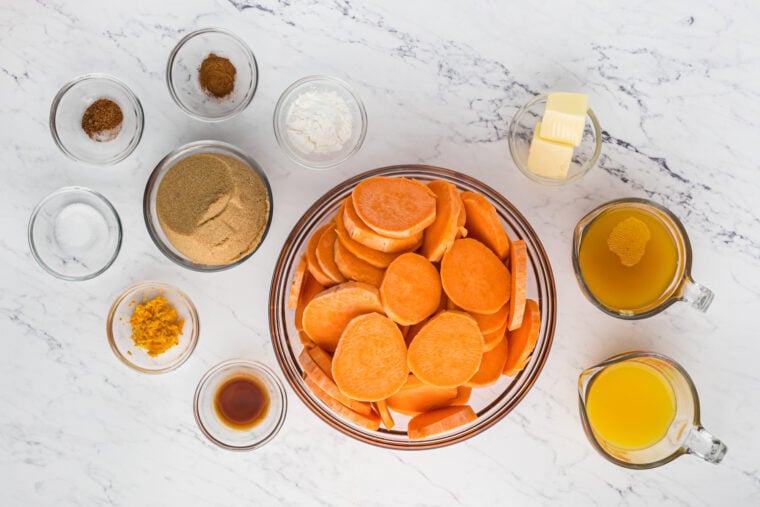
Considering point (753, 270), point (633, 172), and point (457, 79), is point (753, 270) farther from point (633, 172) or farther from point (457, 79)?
point (457, 79)

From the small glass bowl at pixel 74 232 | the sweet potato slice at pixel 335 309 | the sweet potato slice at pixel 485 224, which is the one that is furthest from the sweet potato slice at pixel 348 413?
the small glass bowl at pixel 74 232

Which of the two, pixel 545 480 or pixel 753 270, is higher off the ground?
pixel 753 270

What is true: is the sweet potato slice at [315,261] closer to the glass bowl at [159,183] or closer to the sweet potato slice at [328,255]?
the sweet potato slice at [328,255]

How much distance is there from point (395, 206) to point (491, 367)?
0.48m

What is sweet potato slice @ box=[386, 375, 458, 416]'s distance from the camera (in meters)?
1.50

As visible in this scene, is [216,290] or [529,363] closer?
[529,363]

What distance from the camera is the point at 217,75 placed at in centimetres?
168

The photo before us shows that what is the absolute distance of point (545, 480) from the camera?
1.75 meters

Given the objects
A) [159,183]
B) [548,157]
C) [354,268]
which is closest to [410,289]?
[354,268]

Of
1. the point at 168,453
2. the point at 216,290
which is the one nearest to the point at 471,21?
the point at 216,290

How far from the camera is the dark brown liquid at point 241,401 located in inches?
69.6

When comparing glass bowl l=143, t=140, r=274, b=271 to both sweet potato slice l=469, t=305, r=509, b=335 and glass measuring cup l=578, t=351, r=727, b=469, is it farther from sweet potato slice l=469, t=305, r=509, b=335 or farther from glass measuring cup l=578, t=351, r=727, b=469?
glass measuring cup l=578, t=351, r=727, b=469

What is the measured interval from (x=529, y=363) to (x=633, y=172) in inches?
24.8

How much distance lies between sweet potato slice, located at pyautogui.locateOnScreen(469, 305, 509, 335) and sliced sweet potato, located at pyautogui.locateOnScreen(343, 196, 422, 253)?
0.24m
